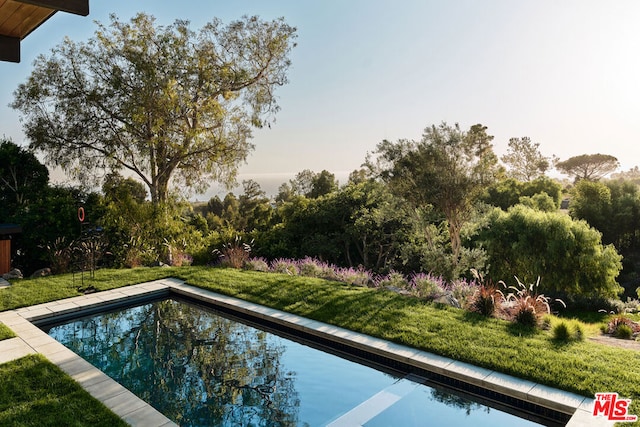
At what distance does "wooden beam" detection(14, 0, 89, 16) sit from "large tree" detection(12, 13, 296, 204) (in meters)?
8.65

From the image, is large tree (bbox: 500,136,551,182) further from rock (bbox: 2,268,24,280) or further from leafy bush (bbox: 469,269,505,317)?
rock (bbox: 2,268,24,280)

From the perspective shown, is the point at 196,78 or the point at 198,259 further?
the point at 196,78

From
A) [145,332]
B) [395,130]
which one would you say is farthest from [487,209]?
[145,332]

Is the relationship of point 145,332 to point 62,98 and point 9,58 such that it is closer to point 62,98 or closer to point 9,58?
point 9,58

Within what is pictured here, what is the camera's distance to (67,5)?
103 inches

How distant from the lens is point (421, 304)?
21.8ft

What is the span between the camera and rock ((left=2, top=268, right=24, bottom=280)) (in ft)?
29.1

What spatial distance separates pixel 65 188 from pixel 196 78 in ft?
15.0

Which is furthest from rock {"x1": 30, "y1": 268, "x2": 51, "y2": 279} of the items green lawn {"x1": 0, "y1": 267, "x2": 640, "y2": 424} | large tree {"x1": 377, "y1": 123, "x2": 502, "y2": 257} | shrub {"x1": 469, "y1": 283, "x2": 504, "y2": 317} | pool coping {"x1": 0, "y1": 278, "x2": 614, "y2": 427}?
shrub {"x1": 469, "y1": 283, "x2": 504, "y2": 317}

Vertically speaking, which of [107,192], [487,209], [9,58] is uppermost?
[9,58]

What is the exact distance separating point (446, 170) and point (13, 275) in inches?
392

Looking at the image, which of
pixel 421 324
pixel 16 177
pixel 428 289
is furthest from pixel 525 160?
pixel 16 177

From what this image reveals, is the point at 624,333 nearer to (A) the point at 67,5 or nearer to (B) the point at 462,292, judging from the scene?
(B) the point at 462,292

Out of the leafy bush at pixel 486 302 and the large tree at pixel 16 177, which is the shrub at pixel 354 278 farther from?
the large tree at pixel 16 177
